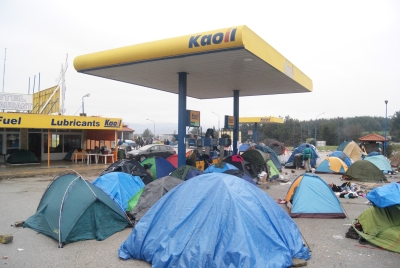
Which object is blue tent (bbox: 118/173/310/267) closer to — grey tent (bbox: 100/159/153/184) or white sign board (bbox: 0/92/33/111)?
grey tent (bbox: 100/159/153/184)

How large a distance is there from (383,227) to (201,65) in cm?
746

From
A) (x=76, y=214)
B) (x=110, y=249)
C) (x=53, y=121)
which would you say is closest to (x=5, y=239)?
(x=76, y=214)

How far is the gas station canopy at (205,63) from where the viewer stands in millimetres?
9062

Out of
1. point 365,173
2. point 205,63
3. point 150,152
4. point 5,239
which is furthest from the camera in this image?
point 150,152

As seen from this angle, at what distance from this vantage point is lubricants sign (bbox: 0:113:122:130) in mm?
17359

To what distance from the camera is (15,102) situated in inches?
807

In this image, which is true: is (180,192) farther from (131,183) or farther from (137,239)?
(131,183)

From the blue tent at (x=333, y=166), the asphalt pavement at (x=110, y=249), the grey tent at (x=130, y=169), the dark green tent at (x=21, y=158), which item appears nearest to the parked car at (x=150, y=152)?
the dark green tent at (x=21, y=158)

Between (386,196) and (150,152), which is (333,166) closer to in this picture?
(386,196)

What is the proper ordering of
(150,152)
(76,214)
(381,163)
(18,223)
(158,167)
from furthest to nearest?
(150,152), (381,163), (158,167), (18,223), (76,214)

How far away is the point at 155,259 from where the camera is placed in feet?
17.1

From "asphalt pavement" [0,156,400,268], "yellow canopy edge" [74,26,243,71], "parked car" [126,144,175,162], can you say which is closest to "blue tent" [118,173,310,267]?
"asphalt pavement" [0,156,400,268]

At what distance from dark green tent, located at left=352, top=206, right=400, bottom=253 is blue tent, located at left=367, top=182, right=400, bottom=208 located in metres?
0.18

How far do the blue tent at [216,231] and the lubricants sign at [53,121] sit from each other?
48.7 ft
